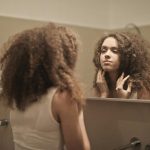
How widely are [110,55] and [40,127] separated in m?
0.49

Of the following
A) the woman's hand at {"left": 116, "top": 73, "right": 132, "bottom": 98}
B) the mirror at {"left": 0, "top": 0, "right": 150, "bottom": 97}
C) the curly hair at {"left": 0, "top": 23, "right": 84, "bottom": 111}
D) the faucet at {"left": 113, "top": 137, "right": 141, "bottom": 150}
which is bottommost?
the faucet at {"left": 113, "top": 137, "right": 141, "bottom": 150}

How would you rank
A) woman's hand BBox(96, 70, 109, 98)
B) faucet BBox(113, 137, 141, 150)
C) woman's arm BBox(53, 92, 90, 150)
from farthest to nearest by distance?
woman's hand BBox(96, 70, 109, 98) < faucet BBox(113, 137, 141, 150) < woman's arm BBox(53, 92, 90, 150)

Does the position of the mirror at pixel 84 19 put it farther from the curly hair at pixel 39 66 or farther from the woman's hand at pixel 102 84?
the curly hair at pixel 39 66

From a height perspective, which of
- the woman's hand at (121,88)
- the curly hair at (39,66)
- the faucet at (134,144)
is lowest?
the faucet at (134,144)

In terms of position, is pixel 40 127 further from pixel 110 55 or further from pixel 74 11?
pixel 74 11

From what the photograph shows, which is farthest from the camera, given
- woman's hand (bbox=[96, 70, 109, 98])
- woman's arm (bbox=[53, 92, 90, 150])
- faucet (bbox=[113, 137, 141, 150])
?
woman's hand (bbox=[96, 70, 109, 98])

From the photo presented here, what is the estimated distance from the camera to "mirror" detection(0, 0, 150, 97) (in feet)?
4.29

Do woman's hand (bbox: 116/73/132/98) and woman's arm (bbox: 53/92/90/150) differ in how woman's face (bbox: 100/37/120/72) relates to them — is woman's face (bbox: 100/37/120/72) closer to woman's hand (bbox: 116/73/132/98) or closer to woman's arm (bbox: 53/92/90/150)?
woman's hand (bbox: 116/73/132/98)

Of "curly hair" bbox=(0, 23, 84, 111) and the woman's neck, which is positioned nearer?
"curly hair" bbox=(0, 23, 84, 111)

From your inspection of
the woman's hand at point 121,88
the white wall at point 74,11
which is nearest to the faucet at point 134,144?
the woman's hand at point 121,88

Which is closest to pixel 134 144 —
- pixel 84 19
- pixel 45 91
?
pixel 45 91

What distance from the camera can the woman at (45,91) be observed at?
958 millimetres

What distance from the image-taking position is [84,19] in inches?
54.7

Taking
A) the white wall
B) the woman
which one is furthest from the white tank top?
the white wall
